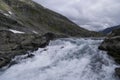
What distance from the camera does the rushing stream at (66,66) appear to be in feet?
102

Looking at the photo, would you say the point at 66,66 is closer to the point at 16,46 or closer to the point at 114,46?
the point at 114,46

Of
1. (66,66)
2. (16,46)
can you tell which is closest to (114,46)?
(66,66)

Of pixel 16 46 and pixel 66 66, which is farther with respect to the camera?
pixel 16 46

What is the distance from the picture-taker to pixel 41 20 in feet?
618

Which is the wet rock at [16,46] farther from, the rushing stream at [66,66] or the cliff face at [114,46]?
the cliff face at [114,46]

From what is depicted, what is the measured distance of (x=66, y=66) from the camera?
35125mm

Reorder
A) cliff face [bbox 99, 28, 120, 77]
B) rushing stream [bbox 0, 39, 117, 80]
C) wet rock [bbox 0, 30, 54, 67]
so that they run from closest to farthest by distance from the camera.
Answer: rushing stream [bbox 0, 39, 117, 80], cliff face [bbox 99, 28, 120, 77], wet rock [bbox 0, 30, 54, 67]

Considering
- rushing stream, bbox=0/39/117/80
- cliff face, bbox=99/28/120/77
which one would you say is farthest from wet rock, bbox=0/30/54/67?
cliff face, bbox=99/28/120/77

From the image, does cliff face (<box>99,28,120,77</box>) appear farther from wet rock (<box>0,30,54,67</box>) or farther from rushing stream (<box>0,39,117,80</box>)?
wet rock (<box>0,30,54,67</box>)

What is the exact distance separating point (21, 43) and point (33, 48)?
11.5ft

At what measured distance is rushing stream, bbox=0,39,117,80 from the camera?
31.2 m

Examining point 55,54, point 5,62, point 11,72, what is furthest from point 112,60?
point 5,62

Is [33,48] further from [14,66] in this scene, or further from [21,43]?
[14,66]

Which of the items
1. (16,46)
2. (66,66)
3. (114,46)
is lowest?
(66,66)
